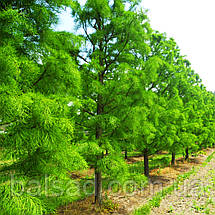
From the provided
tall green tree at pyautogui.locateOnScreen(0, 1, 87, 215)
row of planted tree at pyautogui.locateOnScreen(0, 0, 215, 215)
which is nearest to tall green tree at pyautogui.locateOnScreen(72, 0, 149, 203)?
row of planted tree at pyautogui.locateOnScreen(0, 0, 215, 215)

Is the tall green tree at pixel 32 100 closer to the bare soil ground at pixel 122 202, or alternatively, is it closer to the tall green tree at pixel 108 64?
the tall green tree at pixel 108 64

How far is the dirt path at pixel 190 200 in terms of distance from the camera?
18.2ft

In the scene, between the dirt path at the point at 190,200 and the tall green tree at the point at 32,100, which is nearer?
the tall green tree at the point at 32,100

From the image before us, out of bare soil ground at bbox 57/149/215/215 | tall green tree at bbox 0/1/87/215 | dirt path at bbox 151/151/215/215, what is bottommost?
bare soil ground at bbox 57/149/215/215

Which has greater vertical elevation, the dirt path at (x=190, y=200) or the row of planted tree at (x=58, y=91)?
the row of planted tree at (x=58, y=91)

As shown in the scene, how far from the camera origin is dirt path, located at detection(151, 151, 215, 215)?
5543 mm

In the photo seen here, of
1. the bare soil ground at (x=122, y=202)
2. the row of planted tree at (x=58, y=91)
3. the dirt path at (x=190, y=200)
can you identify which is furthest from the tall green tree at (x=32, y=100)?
the dirt path at (x=190, y=200)

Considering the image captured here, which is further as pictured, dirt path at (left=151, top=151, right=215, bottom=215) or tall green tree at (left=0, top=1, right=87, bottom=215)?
dirt path at (left=151, top=151, right=215, bottom=215)

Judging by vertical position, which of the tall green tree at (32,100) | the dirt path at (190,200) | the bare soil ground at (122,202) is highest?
the tall green tree at (32,100)

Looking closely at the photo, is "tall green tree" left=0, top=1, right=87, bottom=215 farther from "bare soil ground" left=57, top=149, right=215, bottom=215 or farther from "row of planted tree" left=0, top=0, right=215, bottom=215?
"bare soil ground" left=57, top=149, right=215, bottom=215

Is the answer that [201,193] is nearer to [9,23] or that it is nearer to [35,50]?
[35,50]

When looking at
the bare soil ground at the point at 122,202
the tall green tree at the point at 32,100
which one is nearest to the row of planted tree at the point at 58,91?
the tall green tree at the point at 32,100

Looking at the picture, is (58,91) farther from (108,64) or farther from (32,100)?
(108,64)

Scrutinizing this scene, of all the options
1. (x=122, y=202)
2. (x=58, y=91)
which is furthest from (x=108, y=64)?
(x=122, y=202)
